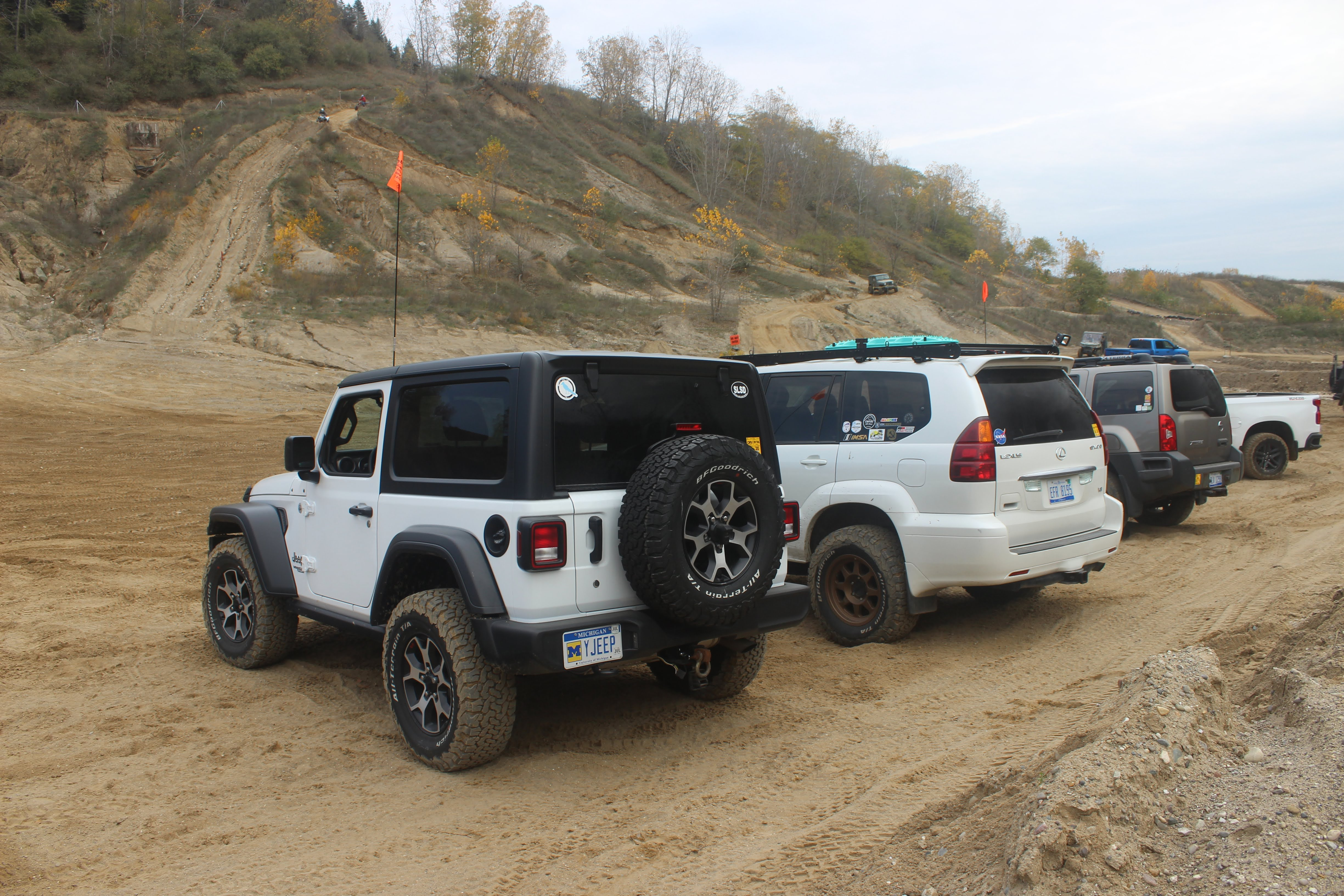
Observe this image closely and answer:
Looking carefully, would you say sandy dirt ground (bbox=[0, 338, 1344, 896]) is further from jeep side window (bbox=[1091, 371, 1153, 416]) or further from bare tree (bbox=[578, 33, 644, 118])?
bare tree (bbox=[578, 33, 644, 118])

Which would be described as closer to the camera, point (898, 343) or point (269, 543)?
point (269, 543)

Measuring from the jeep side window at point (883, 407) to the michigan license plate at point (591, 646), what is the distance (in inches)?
114

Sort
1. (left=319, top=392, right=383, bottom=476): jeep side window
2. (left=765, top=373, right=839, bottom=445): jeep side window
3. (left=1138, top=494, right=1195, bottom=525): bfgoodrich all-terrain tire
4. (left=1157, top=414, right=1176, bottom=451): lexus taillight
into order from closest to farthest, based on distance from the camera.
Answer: (left=319, top=392, right=383, bottom=476): jeep side window → (left=765, top=373, right=839, bottom=445): jeep side window → (left=1157, top=414, right=1176, bottom=451): lexus taillight → (left=1138, top=494, right=1195, bottom=525): bfgoodrich all-terrain tire

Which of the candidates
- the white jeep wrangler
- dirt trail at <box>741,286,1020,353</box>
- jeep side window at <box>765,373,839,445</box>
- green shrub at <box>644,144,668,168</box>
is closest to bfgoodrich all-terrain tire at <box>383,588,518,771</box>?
the white jeep wrangler

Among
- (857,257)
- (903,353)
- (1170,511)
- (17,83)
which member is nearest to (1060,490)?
(903,353)

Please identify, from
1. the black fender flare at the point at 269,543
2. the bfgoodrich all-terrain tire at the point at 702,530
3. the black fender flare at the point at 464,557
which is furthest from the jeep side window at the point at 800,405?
the black fender flare at the point at 269,543

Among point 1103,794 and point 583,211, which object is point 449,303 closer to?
point 583,211

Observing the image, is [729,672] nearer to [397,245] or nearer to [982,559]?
[982,559]

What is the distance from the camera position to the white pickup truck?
1382 centimetres

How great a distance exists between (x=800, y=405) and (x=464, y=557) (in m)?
3.49

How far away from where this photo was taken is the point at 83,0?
188ft

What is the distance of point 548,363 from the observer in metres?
3.95

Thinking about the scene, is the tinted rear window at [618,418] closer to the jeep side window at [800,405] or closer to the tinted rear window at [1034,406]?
the jeep side window at [800,405]

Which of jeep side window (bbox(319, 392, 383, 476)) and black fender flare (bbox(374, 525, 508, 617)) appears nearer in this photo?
black fender flare (bbox(374, 525, 508, 617))
